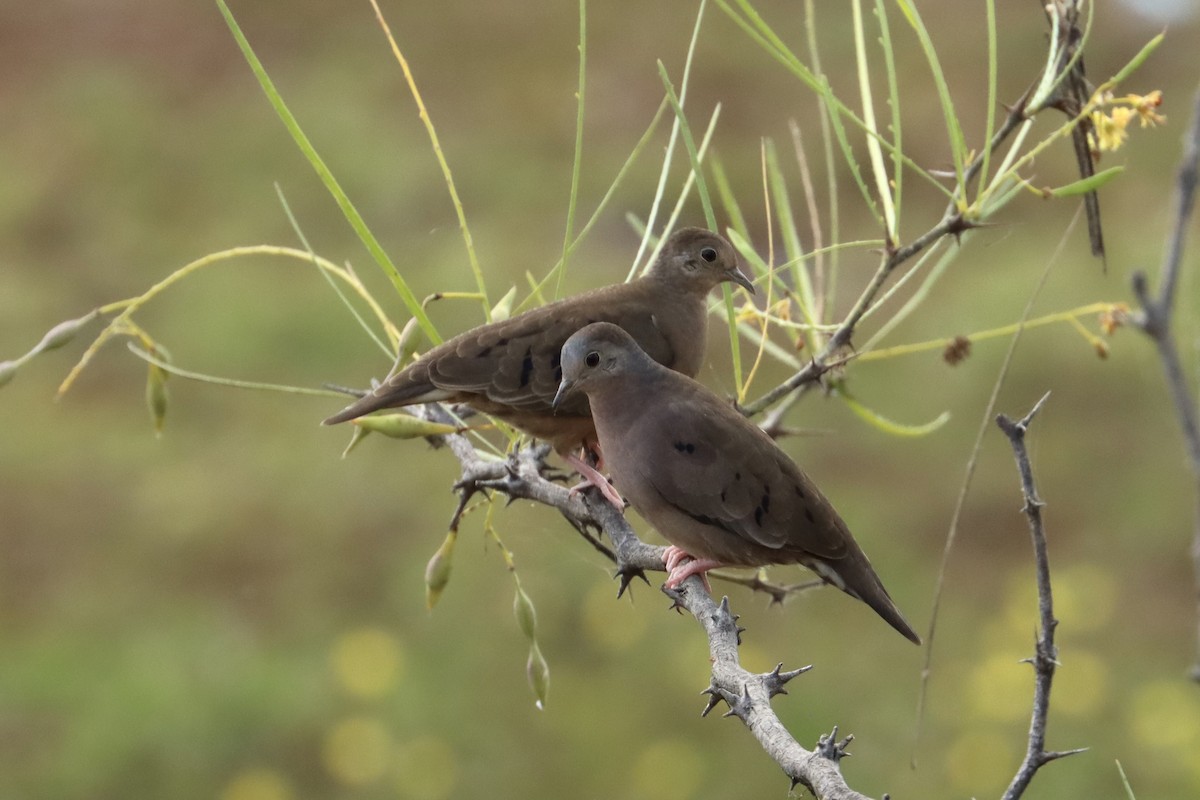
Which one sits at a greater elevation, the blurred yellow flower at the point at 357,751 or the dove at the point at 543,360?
the dove at the point at 543,360

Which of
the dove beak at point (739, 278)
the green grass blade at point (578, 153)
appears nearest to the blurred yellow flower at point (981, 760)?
the dove beak at point (739, 278)

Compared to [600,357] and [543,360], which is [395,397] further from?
[600,357]

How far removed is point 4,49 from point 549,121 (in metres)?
7.08

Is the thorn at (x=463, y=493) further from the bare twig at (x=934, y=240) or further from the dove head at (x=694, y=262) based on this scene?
the dove head at (x=694, y=262)

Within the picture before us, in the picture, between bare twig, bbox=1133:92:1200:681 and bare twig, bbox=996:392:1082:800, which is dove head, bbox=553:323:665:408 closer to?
bare twig, bbox=996:392:1082:800

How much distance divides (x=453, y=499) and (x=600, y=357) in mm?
6606

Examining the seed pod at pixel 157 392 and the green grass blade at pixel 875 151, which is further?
the seed pod at pixel 157 392

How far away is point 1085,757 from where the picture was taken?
22.5 feet

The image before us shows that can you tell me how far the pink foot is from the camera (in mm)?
2951

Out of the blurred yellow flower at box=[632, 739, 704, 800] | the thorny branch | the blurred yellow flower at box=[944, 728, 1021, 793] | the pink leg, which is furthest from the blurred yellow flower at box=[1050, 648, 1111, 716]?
the thorny branch

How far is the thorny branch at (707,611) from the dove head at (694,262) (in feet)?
1.90

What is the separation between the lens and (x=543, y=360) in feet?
11.2

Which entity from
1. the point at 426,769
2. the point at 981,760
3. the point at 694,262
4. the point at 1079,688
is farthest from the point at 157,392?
the point at 1079,688

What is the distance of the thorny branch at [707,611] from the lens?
1.58m
